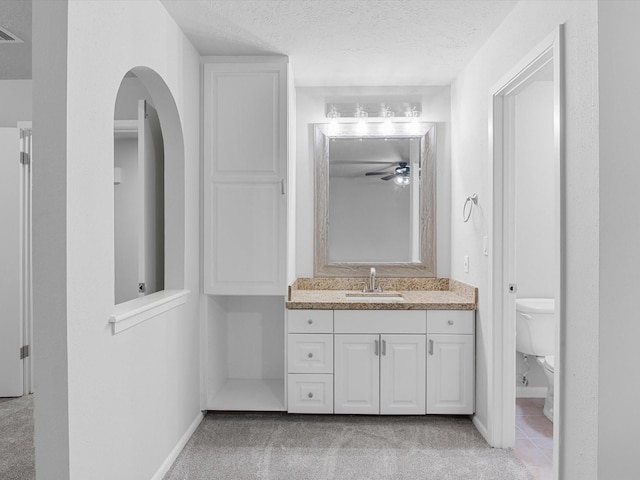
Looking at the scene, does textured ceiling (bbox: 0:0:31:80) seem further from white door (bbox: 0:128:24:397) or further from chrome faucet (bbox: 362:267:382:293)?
chrome faucet (bbox: 362:267:382:293)

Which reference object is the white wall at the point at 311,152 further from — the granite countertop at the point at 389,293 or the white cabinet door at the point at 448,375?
the white cabinet door at the point at 448,375

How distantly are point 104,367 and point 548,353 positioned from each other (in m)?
2.88

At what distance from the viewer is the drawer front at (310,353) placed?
10.1ft

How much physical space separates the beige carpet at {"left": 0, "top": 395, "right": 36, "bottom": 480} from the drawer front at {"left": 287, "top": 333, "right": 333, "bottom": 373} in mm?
1542

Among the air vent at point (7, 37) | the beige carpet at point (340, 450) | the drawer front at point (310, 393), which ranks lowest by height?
the beige carpet at point (340, 450)

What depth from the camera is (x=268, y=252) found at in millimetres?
3070

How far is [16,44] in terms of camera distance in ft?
9.61

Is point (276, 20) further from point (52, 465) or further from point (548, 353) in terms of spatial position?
point (548, 353)

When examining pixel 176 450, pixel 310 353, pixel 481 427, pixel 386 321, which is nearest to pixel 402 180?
pixel 386 321

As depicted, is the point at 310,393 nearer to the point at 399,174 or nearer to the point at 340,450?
the point at 340,450

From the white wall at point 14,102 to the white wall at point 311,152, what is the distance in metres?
2.11

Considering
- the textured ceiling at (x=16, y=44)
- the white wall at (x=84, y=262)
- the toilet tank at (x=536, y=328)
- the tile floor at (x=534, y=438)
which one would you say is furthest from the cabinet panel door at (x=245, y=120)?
the tile floor at (x=534, y=438)

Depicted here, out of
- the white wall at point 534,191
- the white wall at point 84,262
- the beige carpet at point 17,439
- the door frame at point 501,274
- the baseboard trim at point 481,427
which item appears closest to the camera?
the white wall at point 84,262

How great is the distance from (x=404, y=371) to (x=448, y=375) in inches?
11.5
